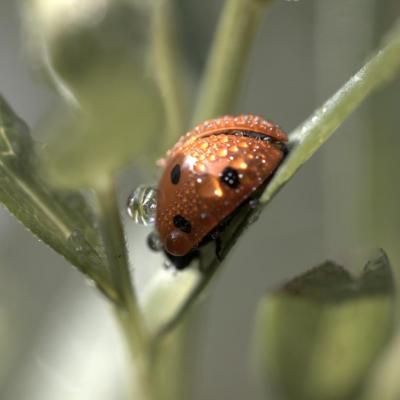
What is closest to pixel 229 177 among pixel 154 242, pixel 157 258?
pixel 154 242

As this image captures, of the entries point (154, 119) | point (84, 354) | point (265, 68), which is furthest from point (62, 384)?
point (265, 68)

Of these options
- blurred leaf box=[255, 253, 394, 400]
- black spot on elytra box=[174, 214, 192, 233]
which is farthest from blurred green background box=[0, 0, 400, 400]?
black spot on elytra box=[174, 214, 192, 233]

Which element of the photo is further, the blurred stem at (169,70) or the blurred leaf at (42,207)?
the blurred stem at (169,70)

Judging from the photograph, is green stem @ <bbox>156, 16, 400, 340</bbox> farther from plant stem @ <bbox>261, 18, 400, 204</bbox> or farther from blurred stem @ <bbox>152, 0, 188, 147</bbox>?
blurred stem @ <bbox>152, 0, 188, 147</bbox>

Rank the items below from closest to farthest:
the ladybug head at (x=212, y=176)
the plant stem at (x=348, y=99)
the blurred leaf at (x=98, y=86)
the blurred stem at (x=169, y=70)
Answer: the blurred leaf at (x=98, y=86), the plant stem at (x=348, y=99), the ladybug head at (x=212, y=176), the blurred stem at (x=169, y=70)

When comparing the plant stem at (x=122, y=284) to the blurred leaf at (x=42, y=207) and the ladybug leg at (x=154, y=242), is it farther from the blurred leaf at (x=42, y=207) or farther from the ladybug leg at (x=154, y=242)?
the ladybug leg at (x=154, y=242)

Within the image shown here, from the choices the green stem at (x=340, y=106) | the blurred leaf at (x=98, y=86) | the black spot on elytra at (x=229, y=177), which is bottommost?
the black spot on elytra at (x=229, y=177)

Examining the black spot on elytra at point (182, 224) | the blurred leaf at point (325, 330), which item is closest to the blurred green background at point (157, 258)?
the blurred leaf at point (325, 330)
